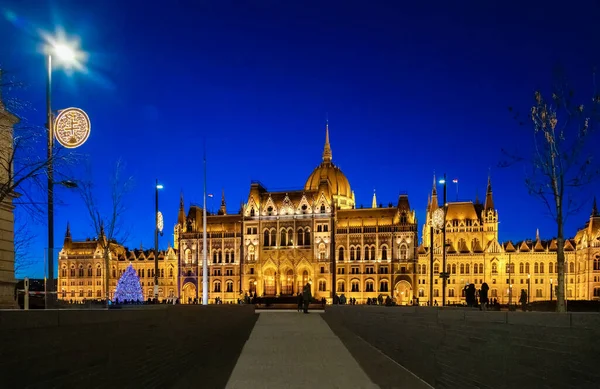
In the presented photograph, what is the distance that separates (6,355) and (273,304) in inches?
2746

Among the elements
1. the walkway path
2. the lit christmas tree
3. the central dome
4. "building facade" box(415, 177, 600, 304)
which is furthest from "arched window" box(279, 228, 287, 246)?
the walkway path

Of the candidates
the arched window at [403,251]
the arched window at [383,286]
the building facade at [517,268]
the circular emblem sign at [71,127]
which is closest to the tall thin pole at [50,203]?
the circular emblem sign at [71,127]

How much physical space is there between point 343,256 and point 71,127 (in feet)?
318

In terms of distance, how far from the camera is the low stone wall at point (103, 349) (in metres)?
5.07

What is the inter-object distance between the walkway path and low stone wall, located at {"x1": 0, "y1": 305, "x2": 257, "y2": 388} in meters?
1.36

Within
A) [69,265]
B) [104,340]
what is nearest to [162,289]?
[69,265]

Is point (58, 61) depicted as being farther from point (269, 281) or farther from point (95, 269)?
point (95, 269)

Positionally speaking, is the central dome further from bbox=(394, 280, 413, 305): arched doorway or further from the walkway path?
the walkway path

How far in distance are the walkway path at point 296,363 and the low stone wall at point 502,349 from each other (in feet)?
6.07

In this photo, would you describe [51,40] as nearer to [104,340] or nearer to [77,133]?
[77,133]

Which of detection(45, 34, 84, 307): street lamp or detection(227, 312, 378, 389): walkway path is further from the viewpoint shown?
detection(45, 34, 84, 307): street lamp

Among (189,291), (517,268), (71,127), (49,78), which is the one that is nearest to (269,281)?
(189,291)

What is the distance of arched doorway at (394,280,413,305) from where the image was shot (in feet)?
355

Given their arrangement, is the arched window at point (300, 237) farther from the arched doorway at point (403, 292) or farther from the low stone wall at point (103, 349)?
the low stone wall at point (103, 349)
